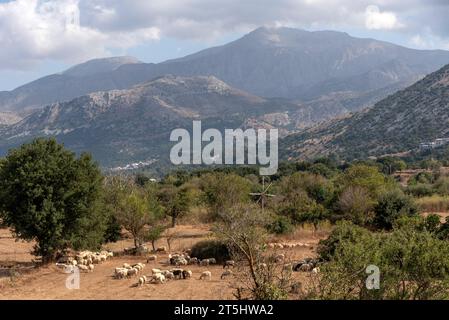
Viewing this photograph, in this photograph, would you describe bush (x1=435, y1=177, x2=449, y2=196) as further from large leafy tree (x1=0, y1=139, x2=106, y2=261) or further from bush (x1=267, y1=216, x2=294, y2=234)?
large leafy tree (x1=0, y1=139, x2=106, y2=261)

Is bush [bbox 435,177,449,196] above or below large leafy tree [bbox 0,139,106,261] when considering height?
below

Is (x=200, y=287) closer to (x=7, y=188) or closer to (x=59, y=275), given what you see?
(x=59, y=275)

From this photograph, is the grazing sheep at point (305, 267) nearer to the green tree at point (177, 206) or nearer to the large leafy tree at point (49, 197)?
the large leafy tree at point (49, 197)

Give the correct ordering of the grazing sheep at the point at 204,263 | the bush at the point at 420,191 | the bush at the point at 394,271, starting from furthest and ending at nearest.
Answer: the bush at the point at 420,191, the grazing sheep at the point at 204,263, the bush at the point at 394,271

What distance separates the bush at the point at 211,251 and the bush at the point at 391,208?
15389mm

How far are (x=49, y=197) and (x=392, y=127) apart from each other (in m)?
140

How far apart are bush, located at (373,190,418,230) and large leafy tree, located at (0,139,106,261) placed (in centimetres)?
2239

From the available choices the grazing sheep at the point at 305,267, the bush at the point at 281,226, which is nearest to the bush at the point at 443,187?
the bush at the point at 281,226

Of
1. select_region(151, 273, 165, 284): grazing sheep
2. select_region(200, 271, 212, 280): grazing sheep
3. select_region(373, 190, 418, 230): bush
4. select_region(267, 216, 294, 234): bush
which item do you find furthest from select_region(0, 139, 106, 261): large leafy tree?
select_region(373, 190, 418, 230): bush

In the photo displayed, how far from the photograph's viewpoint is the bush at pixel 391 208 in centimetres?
4097

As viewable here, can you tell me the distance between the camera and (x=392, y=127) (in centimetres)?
15525

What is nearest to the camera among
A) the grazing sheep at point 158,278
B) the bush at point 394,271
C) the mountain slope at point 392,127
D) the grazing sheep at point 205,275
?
Result: the bush at point 394,271

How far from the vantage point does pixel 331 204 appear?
48.2 metres

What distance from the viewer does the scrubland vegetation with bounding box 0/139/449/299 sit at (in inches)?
618
